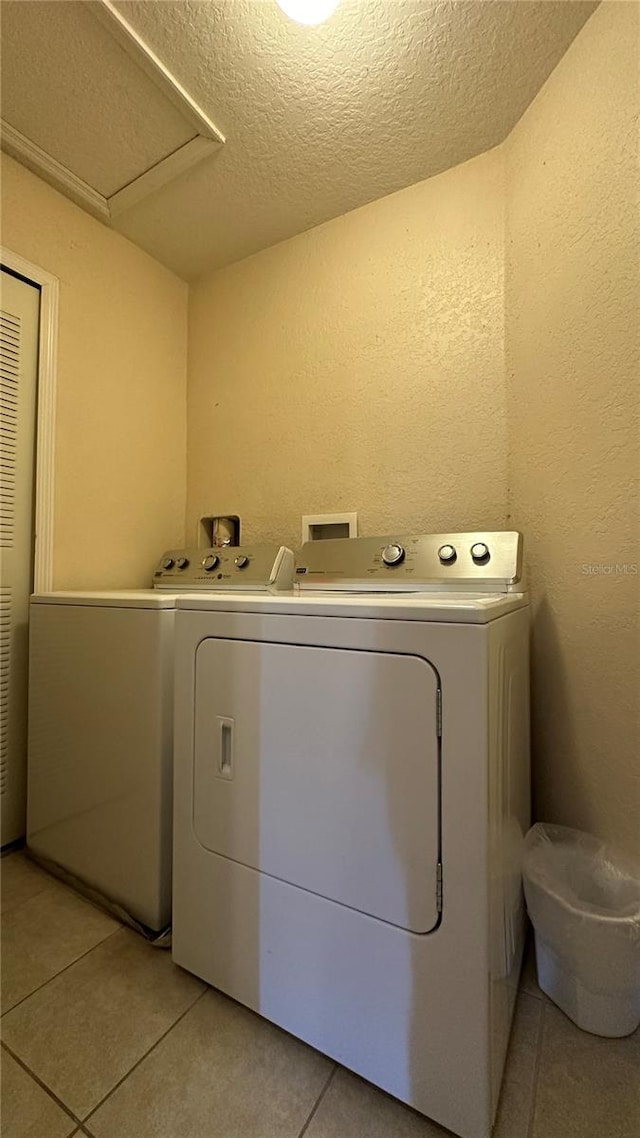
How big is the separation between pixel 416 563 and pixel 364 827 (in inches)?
29.3

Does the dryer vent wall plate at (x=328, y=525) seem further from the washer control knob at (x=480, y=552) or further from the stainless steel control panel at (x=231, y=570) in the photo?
the washer control knob at (x=480, y=552)

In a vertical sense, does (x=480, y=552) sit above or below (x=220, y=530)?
below

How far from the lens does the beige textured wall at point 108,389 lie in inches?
64.0

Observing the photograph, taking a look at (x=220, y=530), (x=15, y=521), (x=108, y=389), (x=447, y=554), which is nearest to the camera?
(x=447, y=554)

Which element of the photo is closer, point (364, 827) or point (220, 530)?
point (364, 827)

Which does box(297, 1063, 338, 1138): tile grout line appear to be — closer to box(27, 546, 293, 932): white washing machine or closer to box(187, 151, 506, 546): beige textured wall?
box(27, 546, 293, 932): white washing machine

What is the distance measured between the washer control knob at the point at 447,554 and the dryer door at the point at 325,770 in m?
0.57

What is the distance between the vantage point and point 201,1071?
81 cm

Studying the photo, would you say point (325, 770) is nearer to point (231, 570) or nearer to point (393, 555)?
point (393, 555)

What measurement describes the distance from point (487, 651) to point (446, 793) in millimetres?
240

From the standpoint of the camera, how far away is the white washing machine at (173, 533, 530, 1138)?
687 millimetres

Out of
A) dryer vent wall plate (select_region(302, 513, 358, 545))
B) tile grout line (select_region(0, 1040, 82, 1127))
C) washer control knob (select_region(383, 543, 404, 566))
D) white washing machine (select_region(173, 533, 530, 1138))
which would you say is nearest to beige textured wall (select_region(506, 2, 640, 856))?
white washing machine (select_region(173, 533, 530, 1138))

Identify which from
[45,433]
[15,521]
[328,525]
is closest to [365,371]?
[328,525]

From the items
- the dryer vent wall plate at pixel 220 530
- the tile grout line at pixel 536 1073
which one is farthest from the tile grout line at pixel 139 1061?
the dryer vent wall plate at pixel 220 530
